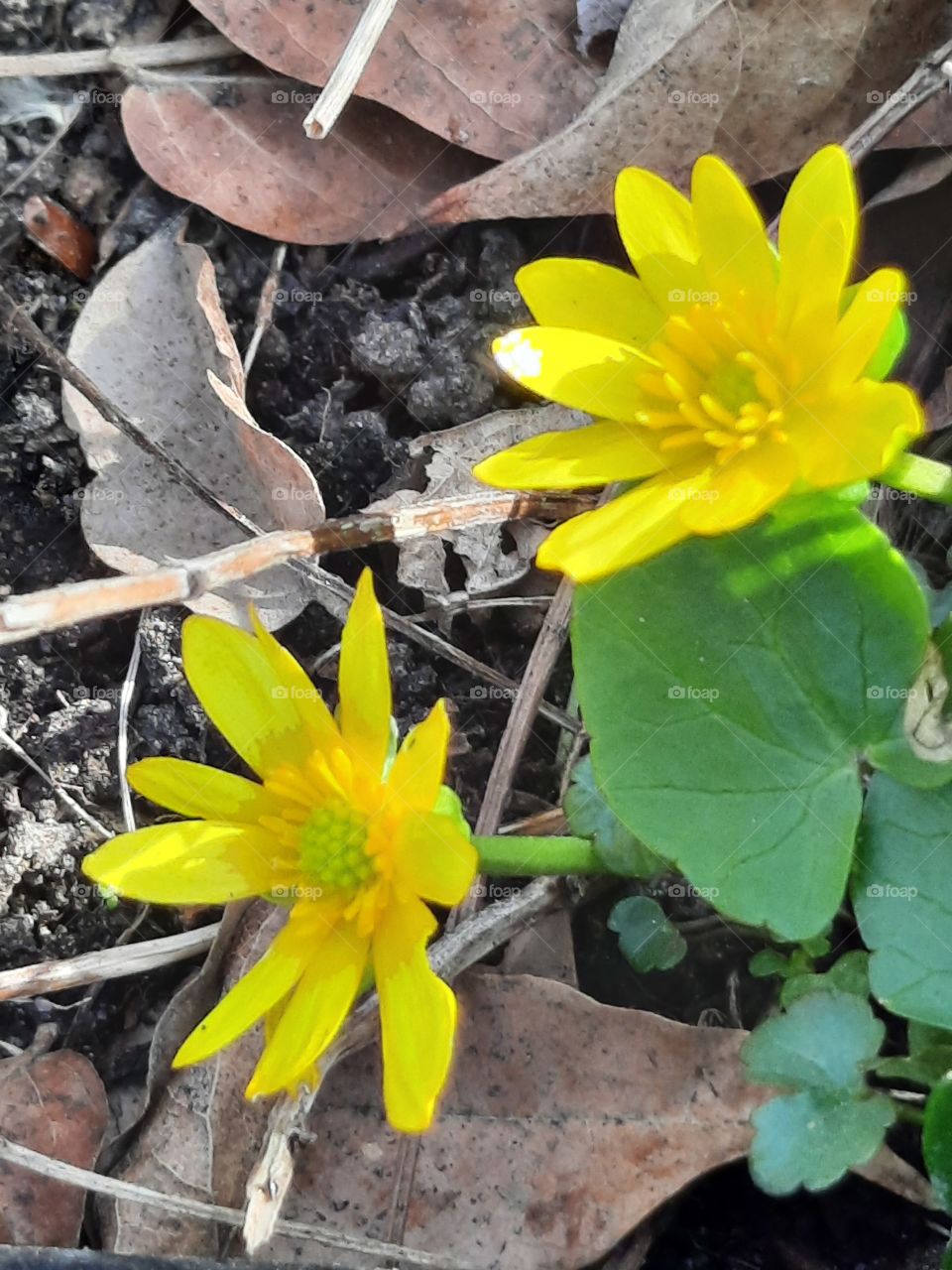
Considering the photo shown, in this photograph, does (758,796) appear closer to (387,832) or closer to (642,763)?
(642,763)

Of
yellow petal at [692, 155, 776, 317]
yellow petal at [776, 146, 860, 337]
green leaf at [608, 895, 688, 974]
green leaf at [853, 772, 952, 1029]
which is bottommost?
green leaf at [608, 895, 688, 974]

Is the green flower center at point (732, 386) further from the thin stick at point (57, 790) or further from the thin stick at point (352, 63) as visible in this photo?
the thin stick at point (57, 790)

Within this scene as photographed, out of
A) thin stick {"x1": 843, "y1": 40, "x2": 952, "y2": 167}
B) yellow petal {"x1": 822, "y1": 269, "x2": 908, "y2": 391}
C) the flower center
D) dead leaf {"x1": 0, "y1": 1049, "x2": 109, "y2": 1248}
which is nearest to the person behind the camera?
yellow petal {"x1": 822, "y1": 269, "x2": 908, "y2": 391}

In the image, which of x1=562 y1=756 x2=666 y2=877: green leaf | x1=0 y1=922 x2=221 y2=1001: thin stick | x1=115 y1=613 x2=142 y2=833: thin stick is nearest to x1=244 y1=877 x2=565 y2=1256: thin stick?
x1=562 y1=756 x2=666 y2=877: green leaf

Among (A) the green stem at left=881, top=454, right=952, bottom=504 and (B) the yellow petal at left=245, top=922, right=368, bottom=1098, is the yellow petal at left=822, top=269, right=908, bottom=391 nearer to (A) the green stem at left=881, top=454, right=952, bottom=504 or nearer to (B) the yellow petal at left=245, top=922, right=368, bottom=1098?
(A) the green stem at left=881, top=454, right=952, bottom=504

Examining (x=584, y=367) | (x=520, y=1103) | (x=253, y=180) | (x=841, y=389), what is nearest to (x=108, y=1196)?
(x=520, y=1103)

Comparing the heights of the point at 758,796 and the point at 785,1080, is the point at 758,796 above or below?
above

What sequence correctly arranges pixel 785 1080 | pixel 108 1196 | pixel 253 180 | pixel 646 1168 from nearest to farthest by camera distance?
1. pixel 785 1080
2. pixel 646 1168
3. pixel 108 1196
4. pixel 253 180
